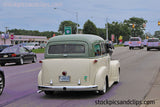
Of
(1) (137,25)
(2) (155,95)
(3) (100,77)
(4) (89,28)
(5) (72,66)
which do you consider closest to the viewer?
(5) (72,66)

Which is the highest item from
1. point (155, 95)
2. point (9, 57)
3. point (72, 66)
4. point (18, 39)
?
point (72, 66)

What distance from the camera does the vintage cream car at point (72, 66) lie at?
8.49 metres

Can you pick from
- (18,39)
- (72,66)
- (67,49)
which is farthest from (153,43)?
(18,39)

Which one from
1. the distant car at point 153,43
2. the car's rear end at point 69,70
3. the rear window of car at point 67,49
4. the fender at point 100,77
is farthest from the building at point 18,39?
the fender at point 100,77

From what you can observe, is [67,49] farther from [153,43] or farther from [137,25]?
[137,25]

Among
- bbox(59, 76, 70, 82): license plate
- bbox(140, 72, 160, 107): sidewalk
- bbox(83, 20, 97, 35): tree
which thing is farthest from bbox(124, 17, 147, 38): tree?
bbox(59, 76, 70, 82): license plate

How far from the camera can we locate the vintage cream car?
27.9ft

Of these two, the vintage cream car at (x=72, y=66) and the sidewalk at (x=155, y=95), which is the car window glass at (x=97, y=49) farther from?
the sidewalk at (x=155, y=95)

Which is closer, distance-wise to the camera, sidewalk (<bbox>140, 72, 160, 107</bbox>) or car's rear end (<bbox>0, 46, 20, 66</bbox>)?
sidewalk (<bbox>140, 72, 160, 107</bbox>)

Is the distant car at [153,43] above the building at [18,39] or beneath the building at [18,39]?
above

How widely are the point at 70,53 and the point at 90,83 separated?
979 millimetres

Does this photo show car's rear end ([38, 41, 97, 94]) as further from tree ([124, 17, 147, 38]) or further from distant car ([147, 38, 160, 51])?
tree ([124, 17, 147, 38])

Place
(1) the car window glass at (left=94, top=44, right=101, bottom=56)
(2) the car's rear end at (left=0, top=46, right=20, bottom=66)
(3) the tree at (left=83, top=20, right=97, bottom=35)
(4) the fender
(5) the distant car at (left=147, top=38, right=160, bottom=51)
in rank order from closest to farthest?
1. (4) the fender
2. (1) the car window glass at (left=94, top=44, right=101, bottom=56)
3. (2) the car's rear end at (left=0, top=46, right=20, bottom=66)
4. (5) the distant car at (left=147, top=38, right=160, bottom=51)
5. (3) the tree at (left=83, top=20, right=97, bottom=35)

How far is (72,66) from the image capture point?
27.9 ft
